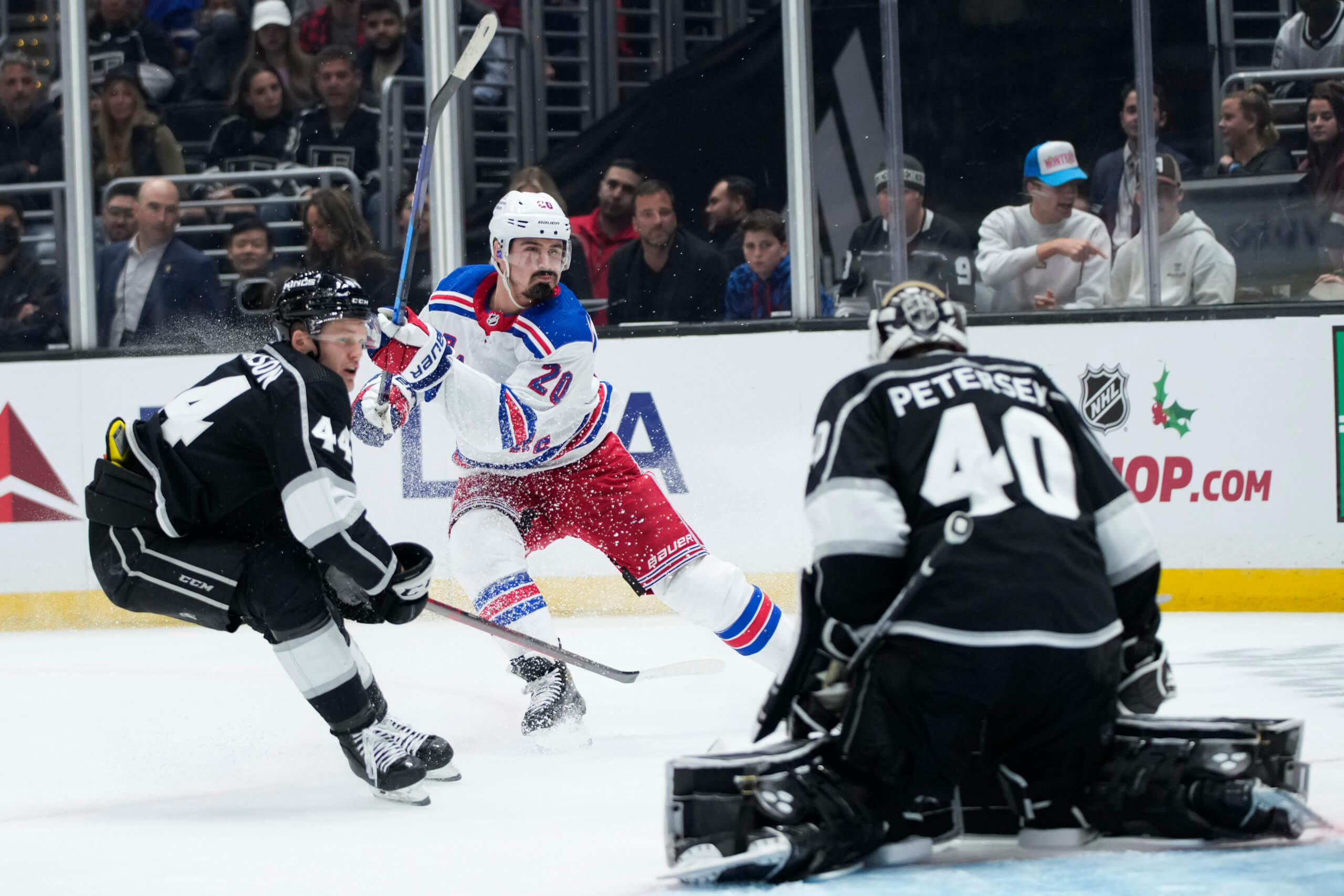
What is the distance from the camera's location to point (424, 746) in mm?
2889

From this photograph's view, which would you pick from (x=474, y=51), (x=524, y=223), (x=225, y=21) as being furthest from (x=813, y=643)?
(x=225, y=21)

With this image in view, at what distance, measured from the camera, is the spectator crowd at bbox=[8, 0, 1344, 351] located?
541cm

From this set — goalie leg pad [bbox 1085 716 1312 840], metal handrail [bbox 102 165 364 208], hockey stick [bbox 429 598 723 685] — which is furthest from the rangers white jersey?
metal handrail [bbox 102 165 364 208]

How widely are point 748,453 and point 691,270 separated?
2.44 feet

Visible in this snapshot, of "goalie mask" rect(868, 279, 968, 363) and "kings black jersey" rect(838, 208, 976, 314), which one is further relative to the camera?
"kings black jersey" rect(838, 208, 976, 314)

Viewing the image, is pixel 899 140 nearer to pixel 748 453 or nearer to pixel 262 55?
pixel 748 453

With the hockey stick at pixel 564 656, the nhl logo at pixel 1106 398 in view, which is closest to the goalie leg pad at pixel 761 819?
the hockey stick at pixel 564 656

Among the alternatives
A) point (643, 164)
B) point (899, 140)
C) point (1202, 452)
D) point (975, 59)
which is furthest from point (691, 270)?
point (1202, 452)

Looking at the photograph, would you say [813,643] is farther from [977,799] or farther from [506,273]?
[506,273]

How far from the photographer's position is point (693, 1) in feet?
19.2

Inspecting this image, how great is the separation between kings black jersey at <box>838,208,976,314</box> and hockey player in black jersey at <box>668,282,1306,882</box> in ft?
11.1

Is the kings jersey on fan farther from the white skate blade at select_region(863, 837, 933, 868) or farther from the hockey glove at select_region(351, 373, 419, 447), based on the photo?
the white skate blade at select_region(863, 837, 933, 868)

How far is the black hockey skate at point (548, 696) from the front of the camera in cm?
344

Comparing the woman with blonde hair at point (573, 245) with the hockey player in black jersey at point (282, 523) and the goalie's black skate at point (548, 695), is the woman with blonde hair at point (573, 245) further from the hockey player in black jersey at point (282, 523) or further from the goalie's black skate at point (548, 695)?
the hockey player in black jersey at point (282, 523)
